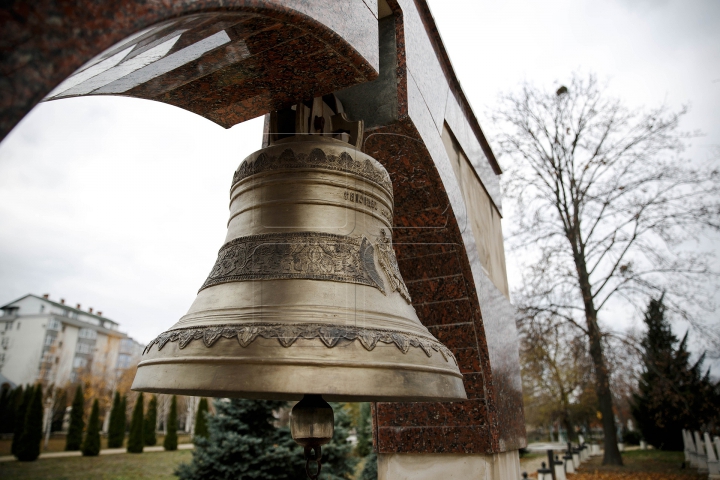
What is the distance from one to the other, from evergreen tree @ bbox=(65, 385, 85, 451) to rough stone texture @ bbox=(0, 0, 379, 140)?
26253mm

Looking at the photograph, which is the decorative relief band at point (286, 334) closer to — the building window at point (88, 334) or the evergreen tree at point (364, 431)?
the evergreen tree at point (364, 431)

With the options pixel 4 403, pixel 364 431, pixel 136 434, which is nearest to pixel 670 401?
pixel 364 431

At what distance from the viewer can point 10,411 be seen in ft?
58.4

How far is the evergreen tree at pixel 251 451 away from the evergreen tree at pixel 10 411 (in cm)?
1319

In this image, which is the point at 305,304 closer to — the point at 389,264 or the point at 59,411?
the point at 389,264

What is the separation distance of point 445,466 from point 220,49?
8.35 feet

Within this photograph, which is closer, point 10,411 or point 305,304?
point 305,304

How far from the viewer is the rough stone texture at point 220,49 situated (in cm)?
62

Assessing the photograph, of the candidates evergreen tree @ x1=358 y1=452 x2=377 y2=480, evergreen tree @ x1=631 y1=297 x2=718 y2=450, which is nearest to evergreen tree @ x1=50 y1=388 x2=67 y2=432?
evergreen tree @ x1=358 y1=452 x2=377 y2=480

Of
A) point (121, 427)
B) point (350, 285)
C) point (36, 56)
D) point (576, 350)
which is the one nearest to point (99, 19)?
point (36, 56)

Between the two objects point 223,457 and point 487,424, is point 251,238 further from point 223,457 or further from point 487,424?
point 223,457

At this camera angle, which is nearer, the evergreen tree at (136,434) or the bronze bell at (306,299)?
the bronze bell at (306,299)

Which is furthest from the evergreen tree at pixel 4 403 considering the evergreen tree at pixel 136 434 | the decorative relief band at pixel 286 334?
the decorative relief band at pixel 286 334

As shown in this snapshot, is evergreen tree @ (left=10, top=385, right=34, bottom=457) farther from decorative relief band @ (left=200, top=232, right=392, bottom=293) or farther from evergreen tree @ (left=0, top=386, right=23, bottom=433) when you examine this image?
decorative relief band @ (left=200, top=232, right=392, bottom=293)
